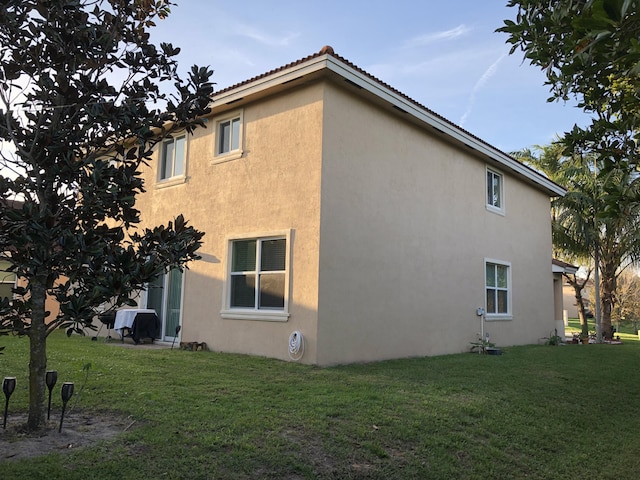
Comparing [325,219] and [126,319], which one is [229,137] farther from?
[126,319]

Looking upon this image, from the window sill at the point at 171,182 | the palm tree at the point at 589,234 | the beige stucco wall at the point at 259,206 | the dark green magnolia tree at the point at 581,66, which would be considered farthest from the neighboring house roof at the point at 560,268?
the dark green magnolia tree at the point at 581,66

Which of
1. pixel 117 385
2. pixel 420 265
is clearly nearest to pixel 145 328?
pixel 117 385

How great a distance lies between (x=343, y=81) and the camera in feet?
32.6

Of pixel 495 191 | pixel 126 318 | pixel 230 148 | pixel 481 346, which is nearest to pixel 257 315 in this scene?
pixel 230 148

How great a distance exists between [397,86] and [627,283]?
31.1m

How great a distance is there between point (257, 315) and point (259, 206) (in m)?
2.23

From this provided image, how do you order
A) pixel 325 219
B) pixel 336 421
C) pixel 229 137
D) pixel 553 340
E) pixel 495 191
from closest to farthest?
1. pixel 336 421
2. pixel 325 219
3. pixel 229 137
4. pixel 495 191
5. pixel 553 340

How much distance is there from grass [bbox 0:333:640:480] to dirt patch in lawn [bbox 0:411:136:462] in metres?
0.16

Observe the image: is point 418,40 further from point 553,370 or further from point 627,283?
point 627,283

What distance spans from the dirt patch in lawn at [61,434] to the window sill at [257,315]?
15.3ft

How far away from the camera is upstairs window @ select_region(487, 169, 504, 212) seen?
15.4 meters

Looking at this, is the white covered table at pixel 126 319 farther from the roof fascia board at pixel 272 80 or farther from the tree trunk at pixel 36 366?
the tree trunk at pixel 36 366

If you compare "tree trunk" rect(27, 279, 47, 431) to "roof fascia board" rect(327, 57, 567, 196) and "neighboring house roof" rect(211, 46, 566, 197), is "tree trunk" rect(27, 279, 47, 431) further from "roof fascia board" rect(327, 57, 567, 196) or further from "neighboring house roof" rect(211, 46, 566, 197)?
"roof fascia board" rect(327, 57, 567, 196)

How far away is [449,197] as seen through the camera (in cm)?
1336
